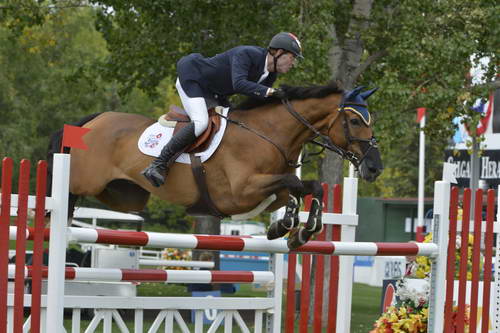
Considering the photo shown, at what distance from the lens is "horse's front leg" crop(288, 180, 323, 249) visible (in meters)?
4.52

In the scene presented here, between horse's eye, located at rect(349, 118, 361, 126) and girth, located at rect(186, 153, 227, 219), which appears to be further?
girth, located at rect(186, 153, 227, 219)

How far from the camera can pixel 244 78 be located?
5.18 m

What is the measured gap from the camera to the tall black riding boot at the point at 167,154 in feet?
A: 17.5

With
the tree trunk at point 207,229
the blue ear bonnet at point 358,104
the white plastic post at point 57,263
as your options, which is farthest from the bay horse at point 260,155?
the tree trunk at point 207,229

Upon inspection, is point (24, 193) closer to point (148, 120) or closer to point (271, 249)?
point (271, 249)

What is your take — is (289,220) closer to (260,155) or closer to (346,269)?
(260,155)

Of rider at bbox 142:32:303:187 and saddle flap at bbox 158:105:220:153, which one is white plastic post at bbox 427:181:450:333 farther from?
saddle flap at bbox 158:105:220:153

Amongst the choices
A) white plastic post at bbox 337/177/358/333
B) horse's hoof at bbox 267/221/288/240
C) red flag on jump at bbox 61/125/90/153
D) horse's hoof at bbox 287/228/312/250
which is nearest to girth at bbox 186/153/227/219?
horse's hoof at bbox 267/221/288/240

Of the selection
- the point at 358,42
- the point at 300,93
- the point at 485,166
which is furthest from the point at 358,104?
the point at 485,166

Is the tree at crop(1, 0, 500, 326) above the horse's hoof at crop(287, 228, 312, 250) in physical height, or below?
above

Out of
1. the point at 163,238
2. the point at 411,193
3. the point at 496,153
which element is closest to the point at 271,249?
the point at 163,238

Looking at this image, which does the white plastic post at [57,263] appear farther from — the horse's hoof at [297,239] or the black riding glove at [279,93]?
the black riding glove at [279,93]

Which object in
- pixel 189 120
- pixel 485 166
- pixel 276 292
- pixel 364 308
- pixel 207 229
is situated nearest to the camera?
pixel 276 292

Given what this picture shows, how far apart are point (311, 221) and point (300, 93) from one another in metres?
1.12
